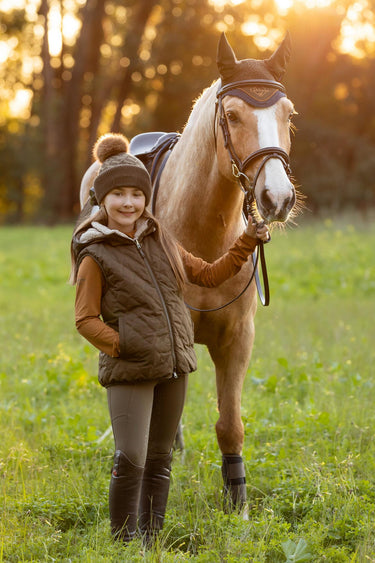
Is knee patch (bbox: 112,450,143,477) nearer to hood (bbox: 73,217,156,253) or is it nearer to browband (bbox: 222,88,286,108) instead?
hood (bbox: 73,217,156,253)

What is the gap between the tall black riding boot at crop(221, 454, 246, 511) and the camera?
3.41 m

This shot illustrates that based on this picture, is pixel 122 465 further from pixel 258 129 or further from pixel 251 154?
pixel 258 129

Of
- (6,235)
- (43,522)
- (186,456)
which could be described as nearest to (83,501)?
(43,522)

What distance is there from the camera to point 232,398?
3.54m

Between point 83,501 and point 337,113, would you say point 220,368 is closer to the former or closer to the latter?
point 83,501

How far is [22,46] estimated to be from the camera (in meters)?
35.2

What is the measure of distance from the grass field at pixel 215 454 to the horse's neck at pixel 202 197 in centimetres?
132

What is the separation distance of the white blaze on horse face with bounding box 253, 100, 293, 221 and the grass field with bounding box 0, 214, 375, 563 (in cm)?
140

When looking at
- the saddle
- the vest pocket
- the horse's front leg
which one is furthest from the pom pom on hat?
the horse's front leg

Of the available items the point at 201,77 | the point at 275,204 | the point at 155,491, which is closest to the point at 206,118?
the point at 275,204

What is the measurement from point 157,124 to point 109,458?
2693 cm

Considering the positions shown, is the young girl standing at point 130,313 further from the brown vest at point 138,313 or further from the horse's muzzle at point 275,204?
the horse's muzzle at point 275,204

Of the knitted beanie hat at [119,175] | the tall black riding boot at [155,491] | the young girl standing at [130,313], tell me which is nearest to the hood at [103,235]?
the young girl standing at [130,313]

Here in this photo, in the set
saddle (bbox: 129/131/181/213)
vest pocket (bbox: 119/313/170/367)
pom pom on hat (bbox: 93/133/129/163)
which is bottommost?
vest pocket (bbox: 119/313/170/367)
